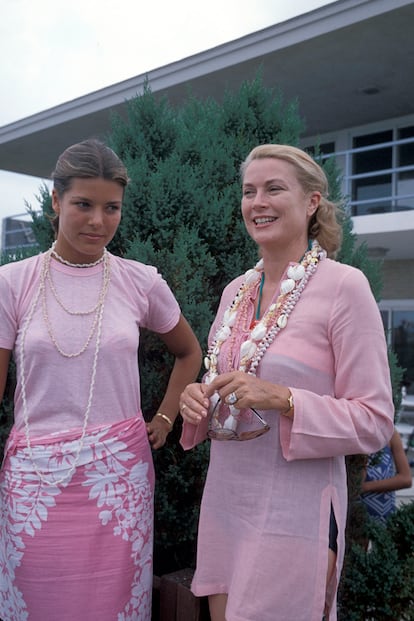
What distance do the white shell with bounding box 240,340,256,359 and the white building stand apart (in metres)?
6.53

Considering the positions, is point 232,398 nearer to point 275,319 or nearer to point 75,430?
point 275,319

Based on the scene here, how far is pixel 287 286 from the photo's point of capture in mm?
1810

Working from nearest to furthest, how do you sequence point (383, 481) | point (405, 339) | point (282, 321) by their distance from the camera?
1. point (282, 321)
2. point (383, 481)
3. point (405, 339)

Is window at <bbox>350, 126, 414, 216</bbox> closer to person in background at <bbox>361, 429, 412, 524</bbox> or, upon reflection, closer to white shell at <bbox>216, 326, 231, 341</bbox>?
person in background at <bbox>361, 429, 412, 524</bbox>

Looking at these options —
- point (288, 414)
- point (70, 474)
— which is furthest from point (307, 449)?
point (70, 474)

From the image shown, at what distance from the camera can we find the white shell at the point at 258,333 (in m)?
1.79

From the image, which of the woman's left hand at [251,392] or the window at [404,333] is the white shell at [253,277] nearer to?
the woman's left hand at [251,392]

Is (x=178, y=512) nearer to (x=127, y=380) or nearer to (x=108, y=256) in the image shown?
(x=127, y=380)

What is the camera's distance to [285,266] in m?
1.93

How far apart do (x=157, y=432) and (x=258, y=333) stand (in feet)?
2.29

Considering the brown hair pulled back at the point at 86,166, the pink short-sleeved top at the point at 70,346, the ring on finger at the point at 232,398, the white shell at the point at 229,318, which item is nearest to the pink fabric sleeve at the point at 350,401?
the ring on finger at the point at 232,398

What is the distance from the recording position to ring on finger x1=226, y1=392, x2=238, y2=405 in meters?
1.64

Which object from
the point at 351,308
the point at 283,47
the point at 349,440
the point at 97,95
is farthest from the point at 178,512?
the point at 97,95

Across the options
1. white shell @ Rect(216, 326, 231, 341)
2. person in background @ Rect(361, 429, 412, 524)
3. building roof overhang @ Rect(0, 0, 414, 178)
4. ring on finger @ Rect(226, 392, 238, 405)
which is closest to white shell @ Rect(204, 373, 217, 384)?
white shell @ Rect(216, 326, 231, 341)
